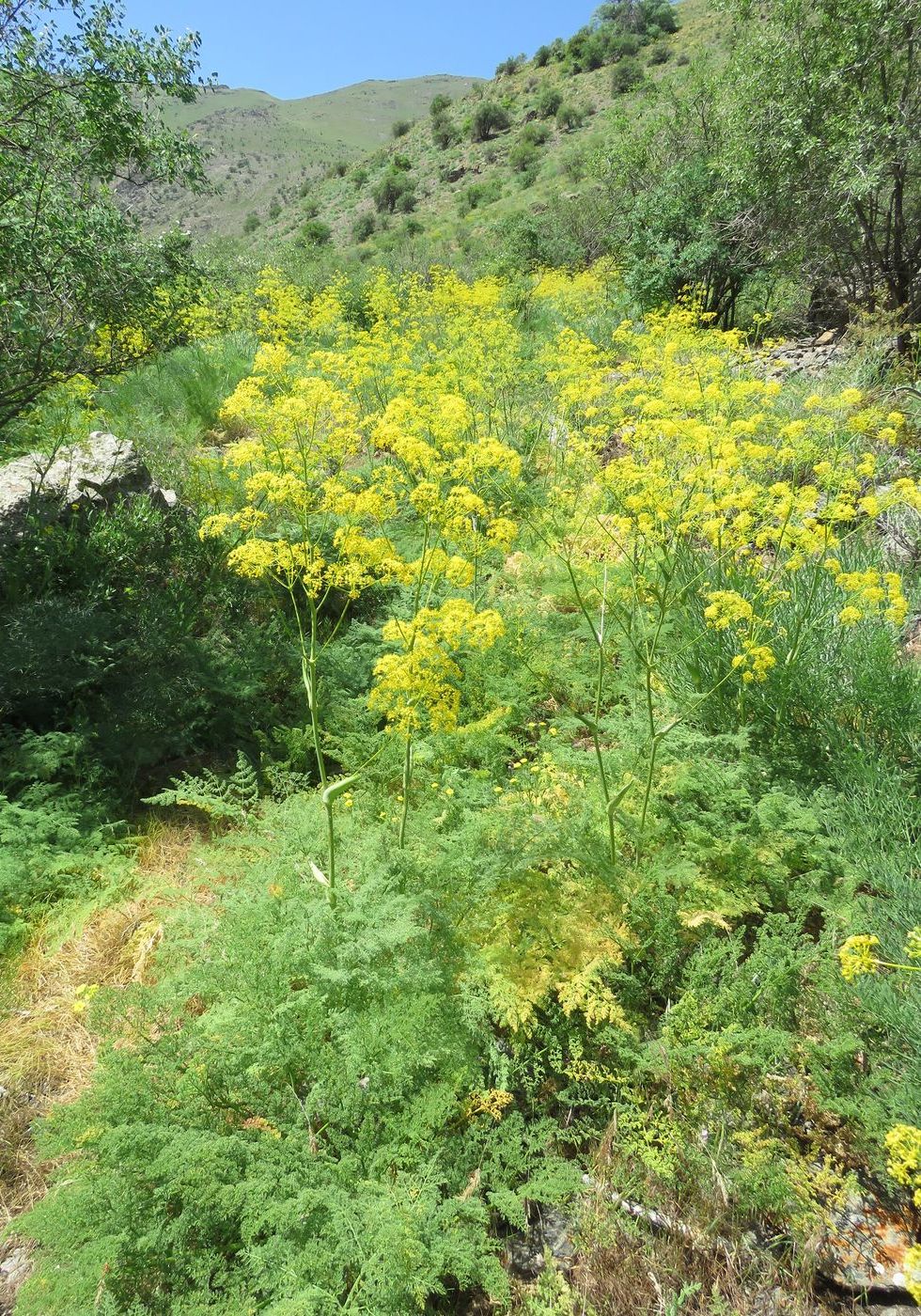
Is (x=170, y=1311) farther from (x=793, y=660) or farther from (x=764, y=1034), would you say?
(x=793, y=660)

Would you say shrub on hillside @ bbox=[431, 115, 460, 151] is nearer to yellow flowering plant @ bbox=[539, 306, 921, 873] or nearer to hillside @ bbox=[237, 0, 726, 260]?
hillside @ bbox=[237, 0, 726, 260]

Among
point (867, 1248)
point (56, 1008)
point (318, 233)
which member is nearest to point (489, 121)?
point (318, 233)

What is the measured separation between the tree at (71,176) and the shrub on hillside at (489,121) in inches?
1724

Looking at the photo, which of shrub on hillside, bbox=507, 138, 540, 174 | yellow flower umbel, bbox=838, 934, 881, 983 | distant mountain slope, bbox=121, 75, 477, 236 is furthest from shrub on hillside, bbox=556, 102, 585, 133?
yellow flower umbel, bbox=838, 934, 881, 983

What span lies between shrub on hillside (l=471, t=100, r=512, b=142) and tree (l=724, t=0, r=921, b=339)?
37.5m

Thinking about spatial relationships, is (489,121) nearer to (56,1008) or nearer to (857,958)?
(56,1008)

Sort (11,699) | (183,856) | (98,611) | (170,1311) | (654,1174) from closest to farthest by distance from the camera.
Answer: (170,1311)
(654,1174)
(183,856)
(11,699)
(98,611)

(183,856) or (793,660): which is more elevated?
(793,660)

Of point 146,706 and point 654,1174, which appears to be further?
point 146,706

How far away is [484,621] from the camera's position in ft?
8.14

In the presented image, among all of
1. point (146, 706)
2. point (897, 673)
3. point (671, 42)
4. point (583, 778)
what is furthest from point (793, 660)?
point (671, 42)

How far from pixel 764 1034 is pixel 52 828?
3260 mm

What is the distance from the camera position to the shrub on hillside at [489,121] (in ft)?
125

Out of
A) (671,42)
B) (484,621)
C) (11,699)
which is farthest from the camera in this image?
(671,42)
